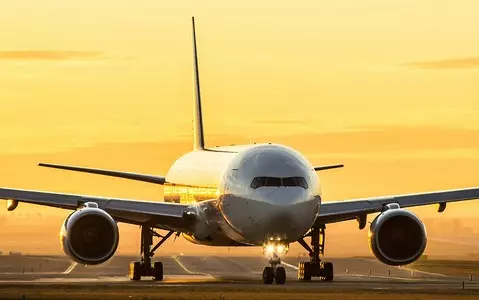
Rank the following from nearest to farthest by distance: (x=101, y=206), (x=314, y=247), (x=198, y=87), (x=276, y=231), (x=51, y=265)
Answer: (x=276, y=231), (x=101, y=206), (x=314, y=247), (x=198, y=87), (x=51, y=265)

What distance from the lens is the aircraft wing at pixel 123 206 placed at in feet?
172

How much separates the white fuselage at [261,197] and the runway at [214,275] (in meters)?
1.84

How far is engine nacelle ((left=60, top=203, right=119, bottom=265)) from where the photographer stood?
49938 millimetres

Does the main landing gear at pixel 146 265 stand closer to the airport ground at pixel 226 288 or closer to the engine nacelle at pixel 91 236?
the airport ground at pixel 226 288

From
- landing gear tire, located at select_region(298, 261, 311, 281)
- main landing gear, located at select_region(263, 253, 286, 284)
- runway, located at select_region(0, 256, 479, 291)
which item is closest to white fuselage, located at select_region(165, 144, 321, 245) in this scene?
main landing gear, located at select_region(263, 253, 286, 284)

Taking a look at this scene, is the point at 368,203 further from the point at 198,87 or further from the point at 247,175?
the point at 198,87

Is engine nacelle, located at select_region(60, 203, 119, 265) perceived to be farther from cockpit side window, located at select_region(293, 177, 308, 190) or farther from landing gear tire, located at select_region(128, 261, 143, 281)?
cockpit side window, located at select_region(293, 177, 308, 190)

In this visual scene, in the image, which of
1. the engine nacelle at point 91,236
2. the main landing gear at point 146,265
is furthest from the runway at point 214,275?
the engine nacelle at point 91,236

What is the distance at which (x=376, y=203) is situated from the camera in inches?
2154

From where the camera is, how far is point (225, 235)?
53.6 metres

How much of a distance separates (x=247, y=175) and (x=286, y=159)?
146 centimetres

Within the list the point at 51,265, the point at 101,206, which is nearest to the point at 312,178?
the point at 101,206

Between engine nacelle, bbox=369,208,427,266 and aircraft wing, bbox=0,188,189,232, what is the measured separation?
7.88m

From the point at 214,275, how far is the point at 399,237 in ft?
38.9
